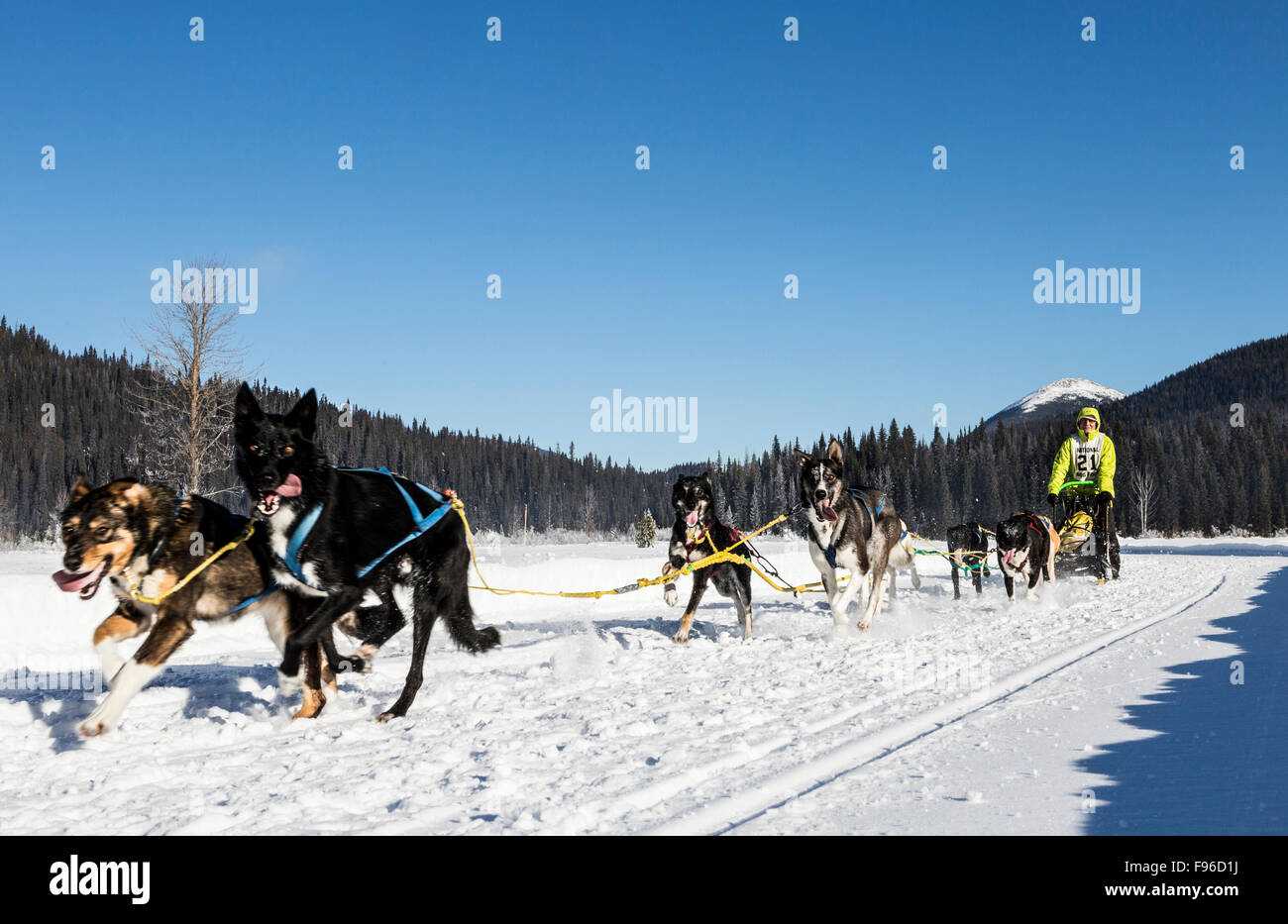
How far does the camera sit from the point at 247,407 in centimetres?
434

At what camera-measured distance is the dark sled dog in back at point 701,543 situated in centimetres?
802

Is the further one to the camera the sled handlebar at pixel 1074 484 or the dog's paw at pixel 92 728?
the sled handlebar at pixel 1074 484

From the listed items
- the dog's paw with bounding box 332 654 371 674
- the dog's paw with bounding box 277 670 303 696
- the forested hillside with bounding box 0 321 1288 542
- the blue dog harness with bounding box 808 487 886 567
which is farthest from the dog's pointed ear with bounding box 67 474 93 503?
the forested hillside with bounding box 0 321 1288 542

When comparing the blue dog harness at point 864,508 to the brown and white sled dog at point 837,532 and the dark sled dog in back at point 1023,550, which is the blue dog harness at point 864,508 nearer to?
the brown and white sled dog at point 837,532

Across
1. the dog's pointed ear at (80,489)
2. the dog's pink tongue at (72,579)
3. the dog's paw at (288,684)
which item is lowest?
the dog's paw at (288,684)

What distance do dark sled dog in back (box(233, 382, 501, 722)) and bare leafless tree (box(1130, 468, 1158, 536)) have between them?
8790 centimetres

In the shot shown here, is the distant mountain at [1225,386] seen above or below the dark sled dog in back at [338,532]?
above

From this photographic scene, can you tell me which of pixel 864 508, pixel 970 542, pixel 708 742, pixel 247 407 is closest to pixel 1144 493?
pixel 970 542

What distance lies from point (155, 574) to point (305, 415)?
46.8 inches

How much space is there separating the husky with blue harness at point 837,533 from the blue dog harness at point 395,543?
4.01 meters

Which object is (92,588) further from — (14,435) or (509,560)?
(14,435)

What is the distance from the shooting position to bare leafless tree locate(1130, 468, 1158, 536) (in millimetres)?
78062

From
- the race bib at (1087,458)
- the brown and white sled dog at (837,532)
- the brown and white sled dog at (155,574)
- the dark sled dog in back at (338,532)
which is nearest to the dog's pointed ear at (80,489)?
the brown and white sled dog at (155,574)

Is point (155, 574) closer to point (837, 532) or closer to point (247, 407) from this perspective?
point (247, 407)
